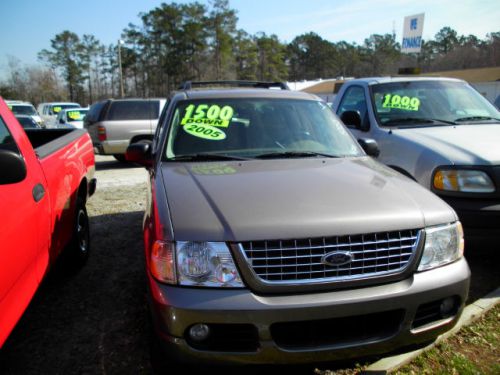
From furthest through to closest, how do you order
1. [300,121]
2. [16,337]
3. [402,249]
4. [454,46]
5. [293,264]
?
[454,46], [300,121], [16,337], [402,249], [293,264]

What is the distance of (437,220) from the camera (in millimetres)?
2365

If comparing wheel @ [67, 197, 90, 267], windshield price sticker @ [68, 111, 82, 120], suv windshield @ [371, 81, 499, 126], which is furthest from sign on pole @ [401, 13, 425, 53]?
wheel @ [67, 197, 90, 267]

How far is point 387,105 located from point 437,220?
Result: 3301mm

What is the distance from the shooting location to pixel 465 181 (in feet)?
12.3

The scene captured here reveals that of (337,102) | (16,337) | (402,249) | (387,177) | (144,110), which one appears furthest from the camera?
(144,110)

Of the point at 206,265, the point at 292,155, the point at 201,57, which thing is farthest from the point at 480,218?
the point at 201,57

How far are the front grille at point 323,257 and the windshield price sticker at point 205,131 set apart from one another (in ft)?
5.13

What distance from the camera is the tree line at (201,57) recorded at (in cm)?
5475

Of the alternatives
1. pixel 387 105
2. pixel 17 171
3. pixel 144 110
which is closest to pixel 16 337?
pixel 17 171

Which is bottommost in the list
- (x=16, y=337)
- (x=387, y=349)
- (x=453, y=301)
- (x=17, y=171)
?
(x=16, y=337)

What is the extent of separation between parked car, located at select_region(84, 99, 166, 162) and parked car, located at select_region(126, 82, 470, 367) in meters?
9.72

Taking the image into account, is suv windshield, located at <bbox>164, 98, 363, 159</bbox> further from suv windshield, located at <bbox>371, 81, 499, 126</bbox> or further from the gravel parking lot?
suv windshield, located at <bbox>371, 81, 499, 126</bbox>

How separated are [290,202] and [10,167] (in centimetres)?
149

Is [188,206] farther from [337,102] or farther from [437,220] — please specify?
[337,102]
